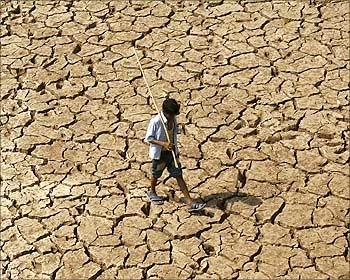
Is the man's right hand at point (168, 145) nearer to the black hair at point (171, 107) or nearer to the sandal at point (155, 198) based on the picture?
the black hair at point (171, 107)

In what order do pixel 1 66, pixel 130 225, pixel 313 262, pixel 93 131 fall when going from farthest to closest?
1. pixel 1 66
2. pixel 93 131
3. pixel 130 225
4. pixel 313 262

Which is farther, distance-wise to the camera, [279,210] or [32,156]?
[32,156]

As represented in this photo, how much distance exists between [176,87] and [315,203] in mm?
2054

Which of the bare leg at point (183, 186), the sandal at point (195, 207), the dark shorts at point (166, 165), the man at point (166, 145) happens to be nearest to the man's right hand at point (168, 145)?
the man at point (166, 145)

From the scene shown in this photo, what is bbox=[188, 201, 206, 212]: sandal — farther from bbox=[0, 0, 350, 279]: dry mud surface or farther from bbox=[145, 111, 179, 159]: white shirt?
bbox=[145, 111, 179, 159]: white shirt

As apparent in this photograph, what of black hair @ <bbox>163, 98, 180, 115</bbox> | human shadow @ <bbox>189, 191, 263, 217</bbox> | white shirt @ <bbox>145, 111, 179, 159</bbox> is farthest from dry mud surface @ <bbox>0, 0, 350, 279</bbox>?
black hair @ <bbox>163, 98, 180, 115</bbox>

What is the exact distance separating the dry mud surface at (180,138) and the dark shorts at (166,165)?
0.33 meters

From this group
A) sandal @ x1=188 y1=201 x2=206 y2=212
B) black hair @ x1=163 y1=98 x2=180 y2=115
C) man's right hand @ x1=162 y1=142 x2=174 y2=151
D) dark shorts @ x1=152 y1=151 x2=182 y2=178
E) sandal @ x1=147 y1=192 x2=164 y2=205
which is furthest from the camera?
sandal @ x1=147 y1=192 x2=164 y2=205

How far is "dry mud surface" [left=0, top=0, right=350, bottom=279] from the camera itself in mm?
5637

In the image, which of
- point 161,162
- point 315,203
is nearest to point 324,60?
point 315,203

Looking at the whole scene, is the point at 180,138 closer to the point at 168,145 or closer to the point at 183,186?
the point at 183,186

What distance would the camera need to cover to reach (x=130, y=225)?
5875mm

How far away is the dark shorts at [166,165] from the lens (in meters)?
5.79

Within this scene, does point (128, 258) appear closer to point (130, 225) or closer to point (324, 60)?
point (130, 225)
